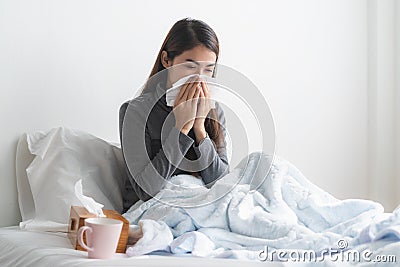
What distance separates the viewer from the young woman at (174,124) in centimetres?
158

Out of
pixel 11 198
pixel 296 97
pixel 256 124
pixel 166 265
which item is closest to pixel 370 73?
pixel 296 97

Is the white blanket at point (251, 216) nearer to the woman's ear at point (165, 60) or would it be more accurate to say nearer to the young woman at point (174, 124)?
the young woman at point (174, 124)

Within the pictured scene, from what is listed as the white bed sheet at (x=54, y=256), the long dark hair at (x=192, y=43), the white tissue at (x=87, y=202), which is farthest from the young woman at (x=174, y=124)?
the white bed sheet at (x=54, y=256)

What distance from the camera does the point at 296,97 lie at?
7.93ft

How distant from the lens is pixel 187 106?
158 centimetres

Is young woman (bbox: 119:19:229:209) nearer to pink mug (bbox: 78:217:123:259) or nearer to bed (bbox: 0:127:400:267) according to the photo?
bed (bbox: 0:127:400:267)

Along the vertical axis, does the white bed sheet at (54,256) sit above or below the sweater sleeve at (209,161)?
below

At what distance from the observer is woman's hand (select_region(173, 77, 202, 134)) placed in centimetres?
158

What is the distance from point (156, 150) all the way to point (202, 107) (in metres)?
0.16

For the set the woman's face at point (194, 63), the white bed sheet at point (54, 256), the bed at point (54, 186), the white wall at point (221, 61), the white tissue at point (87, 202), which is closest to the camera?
the white bed sheet at point (54, 256)

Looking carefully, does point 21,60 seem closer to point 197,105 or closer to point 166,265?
point 197,105

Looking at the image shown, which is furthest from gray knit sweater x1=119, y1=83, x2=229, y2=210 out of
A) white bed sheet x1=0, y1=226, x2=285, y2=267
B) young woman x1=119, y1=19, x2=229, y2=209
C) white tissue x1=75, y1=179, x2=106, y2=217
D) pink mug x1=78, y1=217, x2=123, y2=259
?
pink mug x1=78, y1=217, x2=123, y2=259

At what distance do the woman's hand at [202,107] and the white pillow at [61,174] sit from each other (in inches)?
11.0

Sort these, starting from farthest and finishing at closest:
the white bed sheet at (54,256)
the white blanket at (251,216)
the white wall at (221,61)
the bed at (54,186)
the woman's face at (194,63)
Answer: the white wall at (221,61) < the woman's face at (194,63) < the bed at (54,186) < the white blanket at (251,216) < the white bed sheet at (54,256)
